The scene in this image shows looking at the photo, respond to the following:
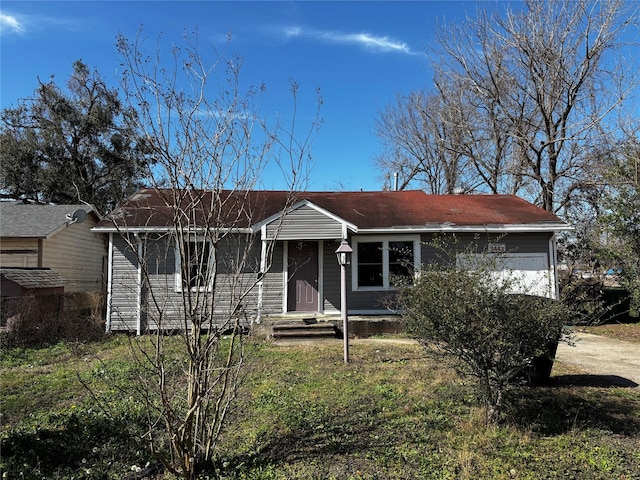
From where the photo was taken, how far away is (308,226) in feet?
36.2

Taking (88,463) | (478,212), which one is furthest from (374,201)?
(88,463)

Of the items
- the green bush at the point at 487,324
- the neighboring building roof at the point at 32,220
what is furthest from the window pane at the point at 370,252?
the neighboring building roof at the point at 32,220

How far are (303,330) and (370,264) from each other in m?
3.06

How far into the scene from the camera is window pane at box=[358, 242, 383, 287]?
12156 mm

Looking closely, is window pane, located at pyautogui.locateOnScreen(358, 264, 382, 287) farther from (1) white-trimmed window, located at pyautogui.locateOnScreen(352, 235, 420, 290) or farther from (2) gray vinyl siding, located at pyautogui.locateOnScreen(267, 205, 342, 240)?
(2) gray vinyl siding, located at pyautogui.locateOnScreen(267, 205, 342, 240)

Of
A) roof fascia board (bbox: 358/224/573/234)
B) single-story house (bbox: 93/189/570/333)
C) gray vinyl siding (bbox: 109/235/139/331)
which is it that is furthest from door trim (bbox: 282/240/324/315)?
gray vinyl siding (bbox: 109/235/139/331)

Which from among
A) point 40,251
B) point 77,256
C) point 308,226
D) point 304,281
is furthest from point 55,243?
point 308,226

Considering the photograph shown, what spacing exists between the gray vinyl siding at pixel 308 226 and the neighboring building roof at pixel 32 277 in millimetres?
6507

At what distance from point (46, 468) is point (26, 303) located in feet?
25.0

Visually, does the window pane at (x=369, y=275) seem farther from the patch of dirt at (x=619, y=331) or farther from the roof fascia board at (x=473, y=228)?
the patch of dirt at (x=619, y=331)

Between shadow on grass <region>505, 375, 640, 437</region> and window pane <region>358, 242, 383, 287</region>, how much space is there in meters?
6.41

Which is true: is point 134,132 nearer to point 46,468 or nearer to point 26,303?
point 46,468

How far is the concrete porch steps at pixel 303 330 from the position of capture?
1008cm

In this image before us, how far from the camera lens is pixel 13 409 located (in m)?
5.15
